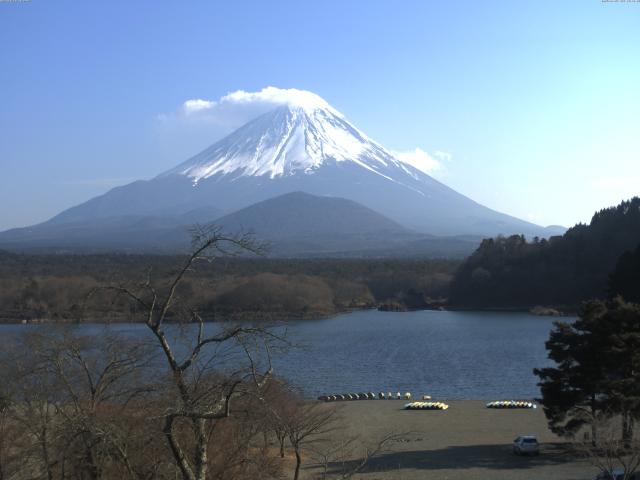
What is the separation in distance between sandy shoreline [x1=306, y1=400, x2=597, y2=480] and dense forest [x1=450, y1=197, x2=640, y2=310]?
24133mm

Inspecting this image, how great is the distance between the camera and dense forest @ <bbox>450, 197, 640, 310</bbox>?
3788 centimetres

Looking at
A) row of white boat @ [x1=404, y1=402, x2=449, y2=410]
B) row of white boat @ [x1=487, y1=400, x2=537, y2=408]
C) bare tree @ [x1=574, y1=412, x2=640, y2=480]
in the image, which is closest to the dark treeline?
row of white boat @ [x1=404, y1=402, x2=449, y2=410]

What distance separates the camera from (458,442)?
11.3m

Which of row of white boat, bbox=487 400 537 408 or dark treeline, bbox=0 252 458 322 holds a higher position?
dark treeline, bbox=0 252 458 322

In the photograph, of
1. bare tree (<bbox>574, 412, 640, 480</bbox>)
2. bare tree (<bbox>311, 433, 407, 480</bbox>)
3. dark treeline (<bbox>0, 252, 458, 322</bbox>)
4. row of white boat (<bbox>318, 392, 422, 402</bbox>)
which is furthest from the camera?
dark treeline (<bbox>0, 252, 458, 322</bbox>)

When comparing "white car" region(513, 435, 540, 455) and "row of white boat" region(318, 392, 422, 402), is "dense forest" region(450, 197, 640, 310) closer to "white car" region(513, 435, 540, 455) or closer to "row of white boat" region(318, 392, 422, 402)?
"row of white boat" region(318, 392, 422, 402)

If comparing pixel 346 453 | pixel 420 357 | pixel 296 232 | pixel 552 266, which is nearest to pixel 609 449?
pixel 346 453

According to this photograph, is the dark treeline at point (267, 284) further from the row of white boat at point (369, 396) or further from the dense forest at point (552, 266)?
the row of white boat at point (369, 396)

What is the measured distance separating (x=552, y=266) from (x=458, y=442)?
29705mm

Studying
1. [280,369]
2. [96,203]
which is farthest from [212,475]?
[96,203]

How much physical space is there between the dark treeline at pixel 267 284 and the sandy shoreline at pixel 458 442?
14.2 m

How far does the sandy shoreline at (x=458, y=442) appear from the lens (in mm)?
9352

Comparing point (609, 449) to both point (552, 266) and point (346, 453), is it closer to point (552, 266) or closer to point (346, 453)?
point (346, 453)

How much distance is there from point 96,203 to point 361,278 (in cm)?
8840
